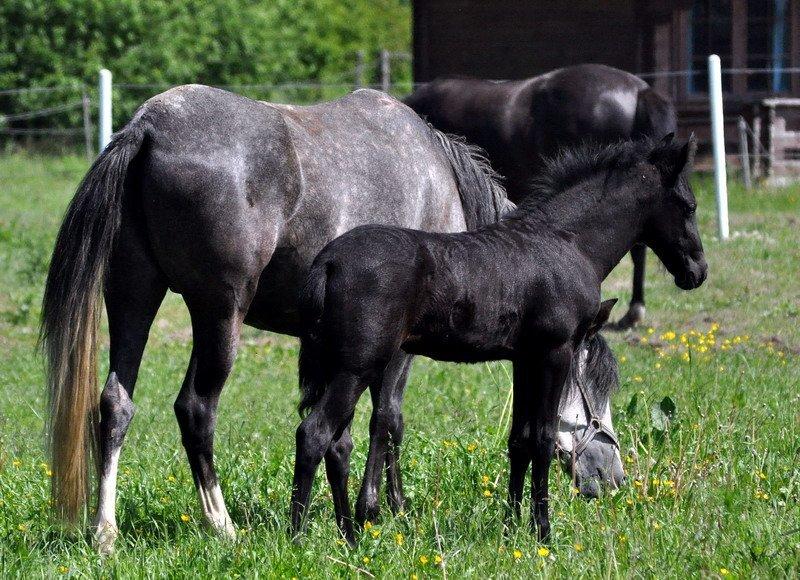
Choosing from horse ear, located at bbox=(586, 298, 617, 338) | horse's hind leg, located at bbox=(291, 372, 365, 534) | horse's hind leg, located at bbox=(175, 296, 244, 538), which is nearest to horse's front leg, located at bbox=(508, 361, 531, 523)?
horse ear, located at bbox=(586, 298, 617, 338)

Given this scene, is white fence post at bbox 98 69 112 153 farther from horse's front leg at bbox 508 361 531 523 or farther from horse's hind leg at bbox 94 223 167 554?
horse's front leg at bbox 508 361 531 523

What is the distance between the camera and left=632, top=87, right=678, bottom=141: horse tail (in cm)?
935

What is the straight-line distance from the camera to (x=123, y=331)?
4.42m

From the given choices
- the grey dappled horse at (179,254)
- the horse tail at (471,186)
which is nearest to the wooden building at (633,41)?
the horse tail at (471,186)

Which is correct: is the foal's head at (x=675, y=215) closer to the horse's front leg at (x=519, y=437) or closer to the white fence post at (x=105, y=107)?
the horse's front leg at (x=519, y=437)

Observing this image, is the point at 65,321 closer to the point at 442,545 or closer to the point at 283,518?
the point at 283,518

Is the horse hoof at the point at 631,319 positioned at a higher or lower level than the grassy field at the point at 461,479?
lower

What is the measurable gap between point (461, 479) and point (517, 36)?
15.5m

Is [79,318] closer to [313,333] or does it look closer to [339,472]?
[313,333]

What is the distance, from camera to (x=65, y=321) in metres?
4.39

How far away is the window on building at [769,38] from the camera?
18422mm

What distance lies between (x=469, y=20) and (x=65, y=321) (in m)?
16.1

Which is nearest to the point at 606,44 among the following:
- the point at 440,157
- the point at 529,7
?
the point at 529,7

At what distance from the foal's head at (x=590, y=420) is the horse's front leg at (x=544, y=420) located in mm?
576
